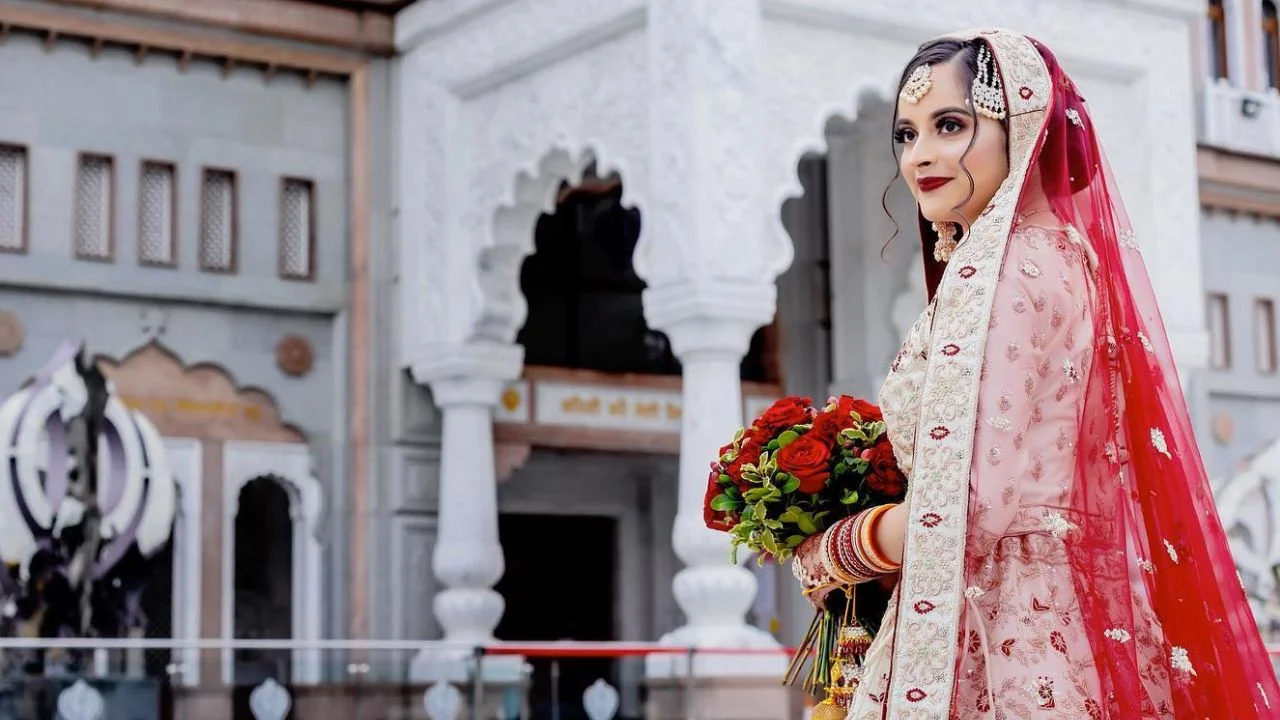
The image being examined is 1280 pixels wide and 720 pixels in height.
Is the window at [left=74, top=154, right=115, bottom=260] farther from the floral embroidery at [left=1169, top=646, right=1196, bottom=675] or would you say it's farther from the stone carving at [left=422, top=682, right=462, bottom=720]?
the floral embroidery at [left=1169, top=646, right=1196, bottom=675]

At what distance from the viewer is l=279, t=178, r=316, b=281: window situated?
912 centimetres

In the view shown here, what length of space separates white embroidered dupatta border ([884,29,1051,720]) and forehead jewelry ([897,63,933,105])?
0.20 metres

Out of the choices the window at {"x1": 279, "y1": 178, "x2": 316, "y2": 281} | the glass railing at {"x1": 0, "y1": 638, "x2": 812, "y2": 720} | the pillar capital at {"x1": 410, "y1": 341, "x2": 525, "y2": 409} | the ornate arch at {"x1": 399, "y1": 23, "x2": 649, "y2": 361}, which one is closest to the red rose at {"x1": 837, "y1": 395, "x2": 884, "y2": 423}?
the glass railing at {"x1": 0, "y1": 638, "x2": 812, "y2": 720}

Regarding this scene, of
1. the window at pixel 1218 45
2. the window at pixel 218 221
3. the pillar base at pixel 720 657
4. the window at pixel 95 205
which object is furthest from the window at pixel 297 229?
the window at pixel 1218 45

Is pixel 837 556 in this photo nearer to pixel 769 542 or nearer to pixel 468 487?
pixel 769 542

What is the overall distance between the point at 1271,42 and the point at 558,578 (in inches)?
206

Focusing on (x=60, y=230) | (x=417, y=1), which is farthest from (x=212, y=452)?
(x=417, y=1)

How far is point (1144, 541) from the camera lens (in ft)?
7.80

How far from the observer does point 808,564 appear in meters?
2.58

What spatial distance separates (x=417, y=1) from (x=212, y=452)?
232 cm

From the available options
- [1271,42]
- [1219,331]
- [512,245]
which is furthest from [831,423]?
[1271,42]

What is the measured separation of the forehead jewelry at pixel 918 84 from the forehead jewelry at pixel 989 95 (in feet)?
0.21

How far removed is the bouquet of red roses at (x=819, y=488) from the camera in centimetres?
260

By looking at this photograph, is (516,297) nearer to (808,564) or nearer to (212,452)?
(212,452)
